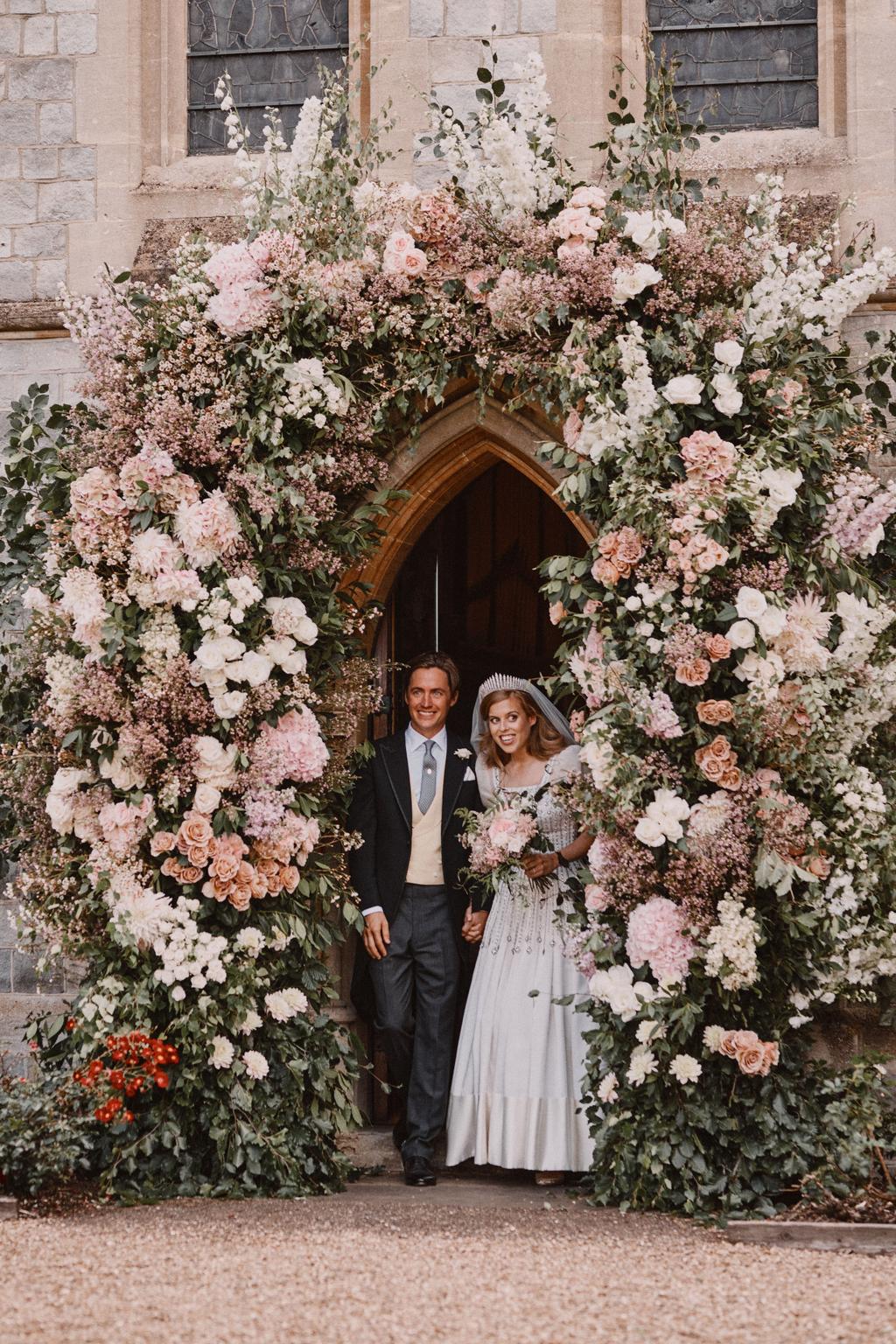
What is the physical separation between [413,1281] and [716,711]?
2.04 m

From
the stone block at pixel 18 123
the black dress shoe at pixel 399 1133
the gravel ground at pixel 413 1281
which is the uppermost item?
the stone block at pixel 18 123

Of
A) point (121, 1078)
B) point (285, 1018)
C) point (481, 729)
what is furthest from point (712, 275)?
point (121, 1078)

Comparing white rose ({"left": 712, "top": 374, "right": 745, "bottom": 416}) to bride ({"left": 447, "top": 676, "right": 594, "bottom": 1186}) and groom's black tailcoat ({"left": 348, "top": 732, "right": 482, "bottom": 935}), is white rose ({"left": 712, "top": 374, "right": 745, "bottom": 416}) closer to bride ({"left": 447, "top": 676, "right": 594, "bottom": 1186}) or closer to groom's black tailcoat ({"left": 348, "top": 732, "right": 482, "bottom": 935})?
bride ({"left": 447, "top": 676, "right": 594, "bottom": 1186})

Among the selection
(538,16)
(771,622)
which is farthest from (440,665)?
(538,16)

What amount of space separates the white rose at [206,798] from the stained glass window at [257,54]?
3.20 m

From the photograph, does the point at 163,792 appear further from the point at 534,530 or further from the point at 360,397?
the point at 534,530

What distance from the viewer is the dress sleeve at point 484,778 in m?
6.10

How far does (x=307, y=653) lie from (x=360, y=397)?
0.98 meters

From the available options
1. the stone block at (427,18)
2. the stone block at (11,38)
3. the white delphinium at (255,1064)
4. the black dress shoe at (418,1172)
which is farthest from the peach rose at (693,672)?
the stone block at (11,38)

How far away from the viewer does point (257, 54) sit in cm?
718

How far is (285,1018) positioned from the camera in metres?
5.59

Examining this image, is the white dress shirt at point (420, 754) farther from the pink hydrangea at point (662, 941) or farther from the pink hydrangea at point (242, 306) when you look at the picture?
the pink hydrangea at point (242, 306)

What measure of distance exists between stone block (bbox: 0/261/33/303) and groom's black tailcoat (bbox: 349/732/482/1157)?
2.60 metres

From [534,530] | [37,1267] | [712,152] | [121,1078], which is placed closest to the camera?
[37,1267]
